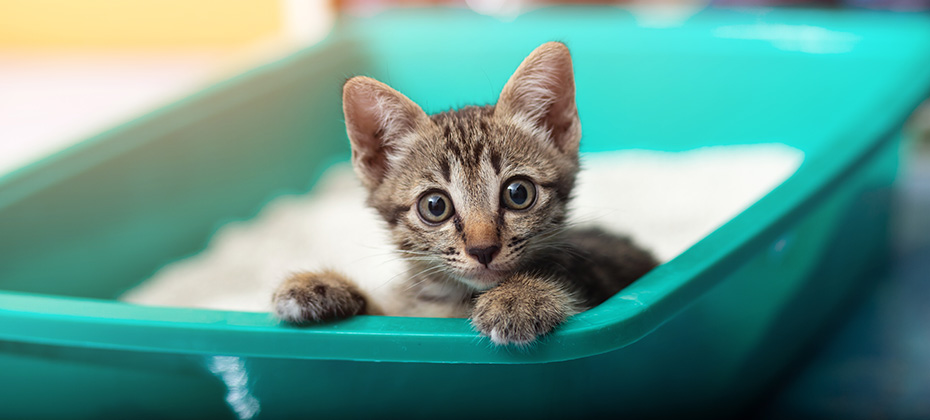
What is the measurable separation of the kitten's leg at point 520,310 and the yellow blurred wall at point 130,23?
429cm

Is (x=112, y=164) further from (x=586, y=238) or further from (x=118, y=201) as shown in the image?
(x=586, y=238)

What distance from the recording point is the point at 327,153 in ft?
9.50

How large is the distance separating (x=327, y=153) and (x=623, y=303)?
197 cm

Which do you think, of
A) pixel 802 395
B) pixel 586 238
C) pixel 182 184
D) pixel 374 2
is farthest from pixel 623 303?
pixel 374 2

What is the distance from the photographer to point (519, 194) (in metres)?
1.16

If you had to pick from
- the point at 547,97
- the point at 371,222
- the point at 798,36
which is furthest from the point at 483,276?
the point at 798,36

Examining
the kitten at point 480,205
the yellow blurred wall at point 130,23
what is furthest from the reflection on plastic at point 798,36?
the yellow blurred wall at point 130,23

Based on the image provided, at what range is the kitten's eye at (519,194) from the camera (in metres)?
1.16

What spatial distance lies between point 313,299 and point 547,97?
47 cm

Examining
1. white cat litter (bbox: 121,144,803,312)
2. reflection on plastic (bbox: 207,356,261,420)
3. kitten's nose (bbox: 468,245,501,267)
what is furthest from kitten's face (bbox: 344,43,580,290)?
white cat litter (bbox: 121,144,803,312)

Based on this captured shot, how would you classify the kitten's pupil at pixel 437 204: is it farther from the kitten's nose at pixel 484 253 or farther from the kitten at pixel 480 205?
the kitten's nose at pixel 484 253

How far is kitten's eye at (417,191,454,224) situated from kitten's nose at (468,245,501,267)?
0.32ft

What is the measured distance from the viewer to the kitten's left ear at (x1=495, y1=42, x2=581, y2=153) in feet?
3.86

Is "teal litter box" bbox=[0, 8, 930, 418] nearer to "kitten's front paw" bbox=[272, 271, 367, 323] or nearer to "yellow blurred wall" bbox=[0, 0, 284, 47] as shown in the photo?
"kitten's front paw" bbox=[272, 271, 367, 323]
